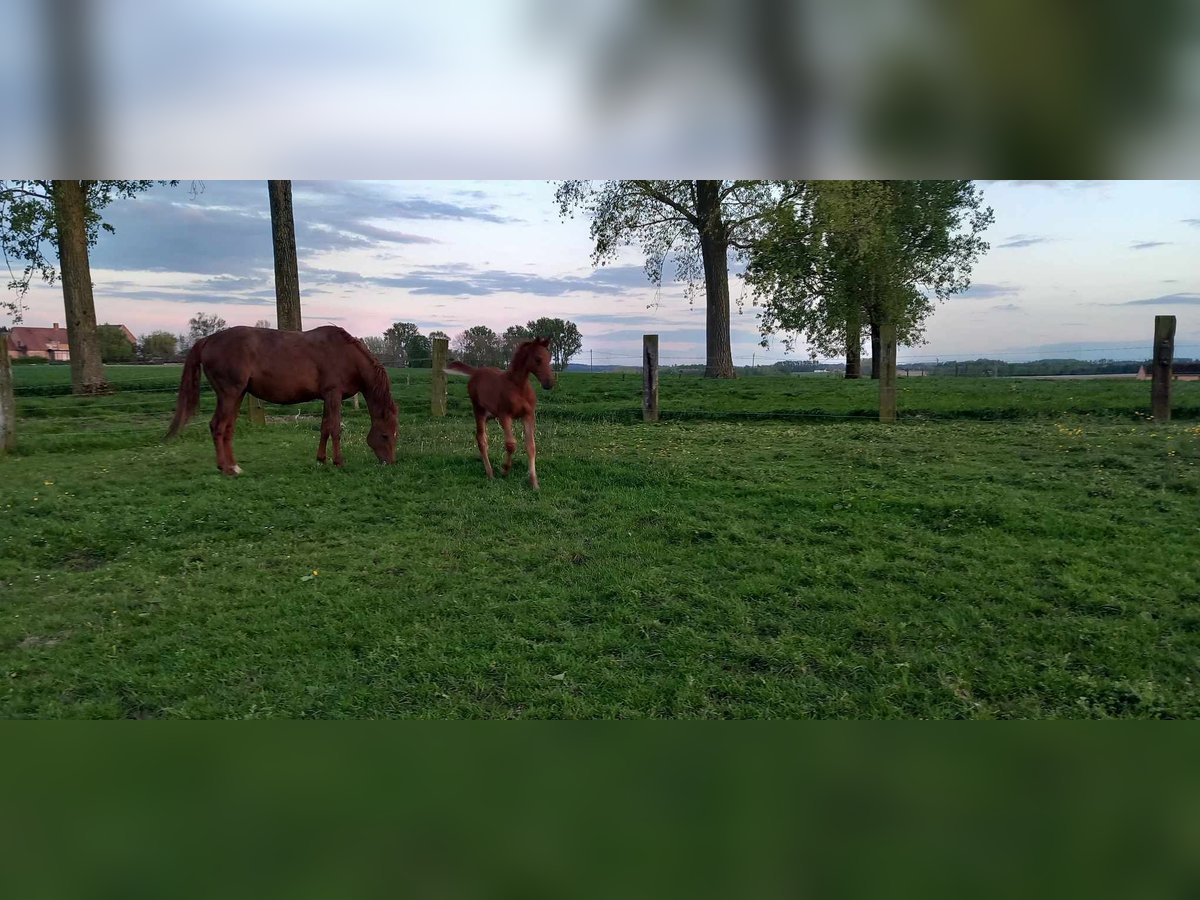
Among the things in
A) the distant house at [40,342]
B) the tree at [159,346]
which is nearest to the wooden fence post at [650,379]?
the tree at [159,346]

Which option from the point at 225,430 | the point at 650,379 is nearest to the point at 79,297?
the point at 225,430

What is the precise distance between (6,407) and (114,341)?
0.60 metres

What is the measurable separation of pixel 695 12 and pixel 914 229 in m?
2.72

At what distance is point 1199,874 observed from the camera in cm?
140

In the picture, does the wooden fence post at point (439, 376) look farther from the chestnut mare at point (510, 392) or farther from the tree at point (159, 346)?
the tree at point (159, 346)

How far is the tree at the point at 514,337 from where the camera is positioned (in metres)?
3.89

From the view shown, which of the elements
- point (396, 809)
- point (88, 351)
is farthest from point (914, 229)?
point (88, 351)

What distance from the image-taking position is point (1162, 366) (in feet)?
11.3

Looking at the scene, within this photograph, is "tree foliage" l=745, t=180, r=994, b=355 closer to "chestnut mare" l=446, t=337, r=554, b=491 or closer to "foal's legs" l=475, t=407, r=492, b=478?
"chestnut mare" l=446, t=337, r=554, b=491

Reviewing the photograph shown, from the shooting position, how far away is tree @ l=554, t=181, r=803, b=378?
9.14 feet

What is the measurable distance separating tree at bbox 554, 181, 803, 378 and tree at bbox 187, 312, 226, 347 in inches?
71.6

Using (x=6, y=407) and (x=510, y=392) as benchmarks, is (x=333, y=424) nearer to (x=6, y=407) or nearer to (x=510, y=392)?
(x=510, y=392)

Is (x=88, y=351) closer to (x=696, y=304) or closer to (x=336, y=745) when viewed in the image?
(x=336, y=745)

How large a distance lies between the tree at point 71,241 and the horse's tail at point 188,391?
0.40m
